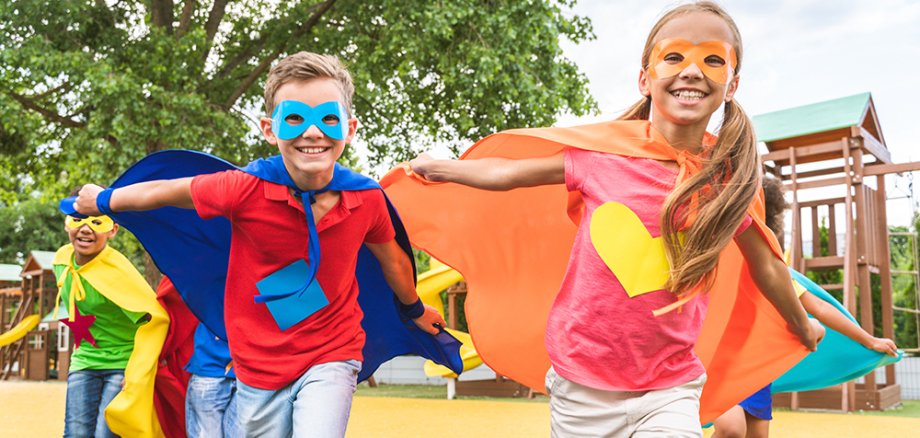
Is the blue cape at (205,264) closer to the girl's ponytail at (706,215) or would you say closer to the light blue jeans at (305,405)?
the light blue jeans at (305,405)

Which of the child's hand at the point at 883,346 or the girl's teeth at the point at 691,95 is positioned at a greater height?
the girl's teeth at the point at 691,95

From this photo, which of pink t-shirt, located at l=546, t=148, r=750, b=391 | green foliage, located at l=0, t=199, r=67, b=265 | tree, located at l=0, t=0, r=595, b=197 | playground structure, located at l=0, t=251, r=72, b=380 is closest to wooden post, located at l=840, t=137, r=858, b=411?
tree, located at l=0, t=0, r=595, b=197

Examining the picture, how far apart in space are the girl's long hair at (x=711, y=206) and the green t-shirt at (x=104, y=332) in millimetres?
4300

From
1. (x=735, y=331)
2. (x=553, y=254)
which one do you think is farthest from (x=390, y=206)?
(x=735, y=331)

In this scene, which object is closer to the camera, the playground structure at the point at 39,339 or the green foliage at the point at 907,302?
the green foliage at the point at 907,302

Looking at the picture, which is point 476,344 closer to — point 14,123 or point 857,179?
point 857,179

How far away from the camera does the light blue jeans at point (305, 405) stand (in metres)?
3.36

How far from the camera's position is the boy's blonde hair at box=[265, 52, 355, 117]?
3635mm

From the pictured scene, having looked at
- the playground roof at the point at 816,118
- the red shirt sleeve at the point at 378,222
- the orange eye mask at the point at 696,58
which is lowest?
the red shirt sleeve at the point at 378,222

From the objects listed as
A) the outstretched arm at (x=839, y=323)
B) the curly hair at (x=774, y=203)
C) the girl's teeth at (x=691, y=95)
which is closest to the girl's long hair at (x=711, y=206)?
the girl's teeth at (x=691, y=95)

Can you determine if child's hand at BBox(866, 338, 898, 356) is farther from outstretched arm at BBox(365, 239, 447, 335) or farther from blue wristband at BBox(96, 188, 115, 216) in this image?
blue wristband at BBox(96, 188, 115, 216)

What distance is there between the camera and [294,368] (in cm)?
348

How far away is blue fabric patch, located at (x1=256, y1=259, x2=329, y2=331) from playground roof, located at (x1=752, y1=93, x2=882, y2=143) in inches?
473

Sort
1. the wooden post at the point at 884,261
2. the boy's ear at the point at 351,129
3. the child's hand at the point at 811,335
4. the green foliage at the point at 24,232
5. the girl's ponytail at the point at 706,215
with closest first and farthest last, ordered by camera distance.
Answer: the girl's ponytail at the point at 706,215
the boy's ear at the point at 351,129
the child's hand at the point at 811,335
the wooden post at the point at 884,261
the green foliage at the point at 24,232
